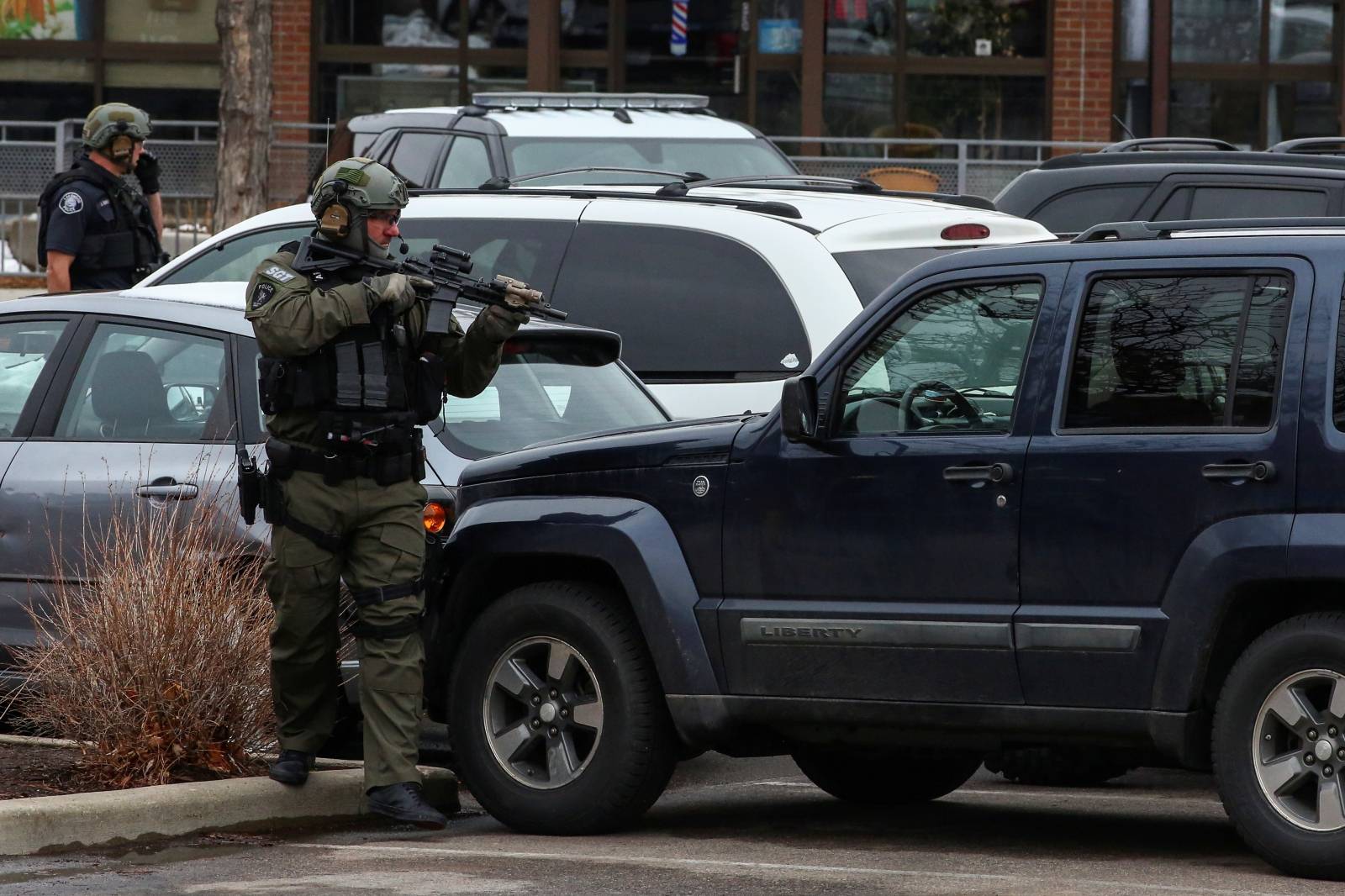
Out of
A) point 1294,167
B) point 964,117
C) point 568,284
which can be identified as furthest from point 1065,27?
point 568,284

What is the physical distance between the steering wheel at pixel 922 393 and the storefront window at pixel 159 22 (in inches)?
731

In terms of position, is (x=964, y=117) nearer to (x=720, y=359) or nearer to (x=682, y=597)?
(x=720, y=359)

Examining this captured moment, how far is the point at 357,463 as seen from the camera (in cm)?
686

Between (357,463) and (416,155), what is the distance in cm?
687

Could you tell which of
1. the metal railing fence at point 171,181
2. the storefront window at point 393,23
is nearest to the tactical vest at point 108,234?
the metal railing fence at point 171,181

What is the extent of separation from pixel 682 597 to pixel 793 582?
37 cm

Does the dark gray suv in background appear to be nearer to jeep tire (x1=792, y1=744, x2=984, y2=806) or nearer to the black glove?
jeep tire (x1=792, y1=744, x2=984, y2=806)

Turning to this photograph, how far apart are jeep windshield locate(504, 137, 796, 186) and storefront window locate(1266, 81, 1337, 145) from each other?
11.4 m

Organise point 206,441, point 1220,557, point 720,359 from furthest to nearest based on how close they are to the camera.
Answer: point 720,359 → point 206,441 → point 1220,557

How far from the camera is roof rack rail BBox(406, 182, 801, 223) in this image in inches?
366

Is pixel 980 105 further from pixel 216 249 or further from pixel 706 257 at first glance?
pixel 706 257

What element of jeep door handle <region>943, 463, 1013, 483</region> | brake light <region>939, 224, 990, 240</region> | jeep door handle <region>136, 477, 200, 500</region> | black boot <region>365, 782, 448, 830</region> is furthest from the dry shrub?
brake light <region>939, 224, 990, 240</region>

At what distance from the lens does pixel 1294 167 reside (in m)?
10.7

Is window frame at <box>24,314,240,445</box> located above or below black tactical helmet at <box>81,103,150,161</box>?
below
